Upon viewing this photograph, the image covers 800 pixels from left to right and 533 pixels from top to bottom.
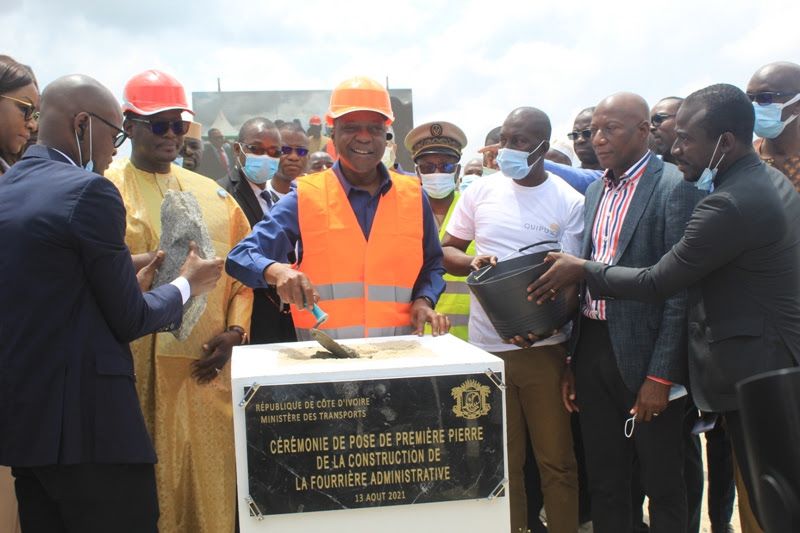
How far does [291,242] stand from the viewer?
11.0ft

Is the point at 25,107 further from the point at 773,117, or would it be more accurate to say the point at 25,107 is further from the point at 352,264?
the point at 773,117

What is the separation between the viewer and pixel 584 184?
5152 millimetres

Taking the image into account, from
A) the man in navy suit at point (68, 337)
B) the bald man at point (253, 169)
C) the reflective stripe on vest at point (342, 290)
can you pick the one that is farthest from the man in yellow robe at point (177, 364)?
the bald man at point (253, 169)

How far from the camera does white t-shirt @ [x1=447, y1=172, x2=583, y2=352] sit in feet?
13.6

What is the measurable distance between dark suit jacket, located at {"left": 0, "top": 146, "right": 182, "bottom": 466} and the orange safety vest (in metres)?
0.95

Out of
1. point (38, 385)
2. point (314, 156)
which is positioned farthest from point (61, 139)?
point (314, 156)

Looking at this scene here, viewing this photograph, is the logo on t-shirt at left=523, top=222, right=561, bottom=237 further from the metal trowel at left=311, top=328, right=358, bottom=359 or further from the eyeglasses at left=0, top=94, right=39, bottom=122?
the eyeglasses at left=0, top=94, right=39, bottom=122

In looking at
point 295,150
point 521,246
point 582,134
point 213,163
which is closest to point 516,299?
point 521,246

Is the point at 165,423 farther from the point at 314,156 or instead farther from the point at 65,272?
the point at 314,156

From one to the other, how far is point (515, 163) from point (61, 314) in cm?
268

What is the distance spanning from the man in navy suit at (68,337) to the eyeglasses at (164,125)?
3.46 feet

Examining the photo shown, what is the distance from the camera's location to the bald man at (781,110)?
463 cm

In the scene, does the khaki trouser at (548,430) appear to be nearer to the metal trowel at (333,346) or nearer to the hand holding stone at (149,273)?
the metal trowel at (333,346)

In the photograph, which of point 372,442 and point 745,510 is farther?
point 745,510
